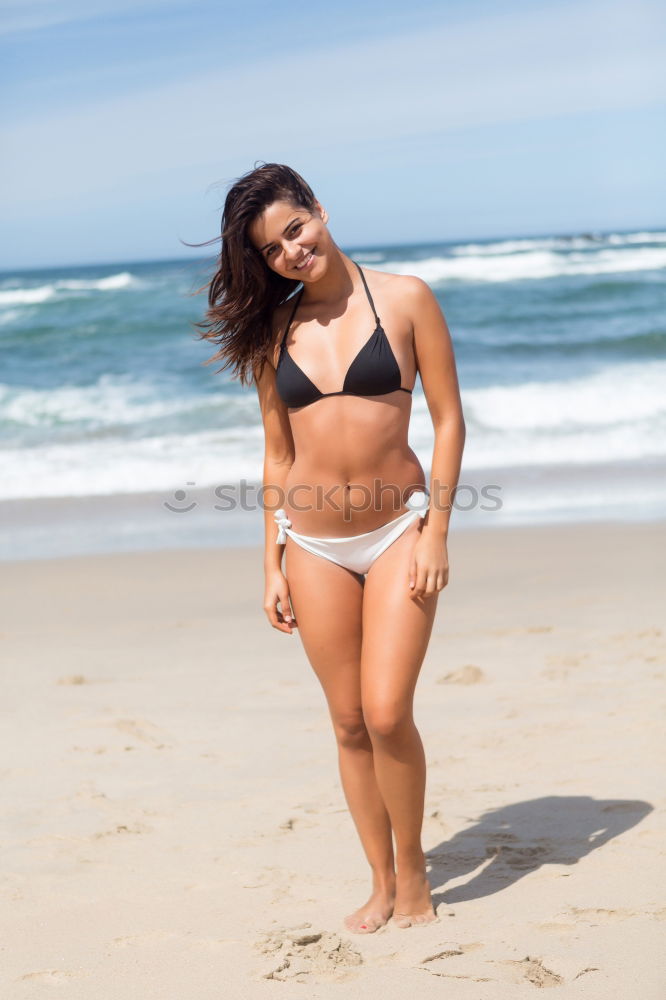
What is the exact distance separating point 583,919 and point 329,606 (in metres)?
1.15

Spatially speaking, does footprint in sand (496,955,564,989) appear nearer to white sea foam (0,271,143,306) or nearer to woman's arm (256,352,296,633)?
woman's arm (256,352,296,633)

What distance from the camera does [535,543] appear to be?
7379 millimetres

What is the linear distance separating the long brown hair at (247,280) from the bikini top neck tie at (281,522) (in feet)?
1.34

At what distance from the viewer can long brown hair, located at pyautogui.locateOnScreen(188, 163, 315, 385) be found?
288 centimetres

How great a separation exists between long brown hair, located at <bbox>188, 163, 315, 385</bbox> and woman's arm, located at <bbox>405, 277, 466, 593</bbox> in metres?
0.41

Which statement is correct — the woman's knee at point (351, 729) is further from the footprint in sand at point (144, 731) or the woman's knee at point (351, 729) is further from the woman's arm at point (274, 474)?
the footprint in sand at point (144, 731)

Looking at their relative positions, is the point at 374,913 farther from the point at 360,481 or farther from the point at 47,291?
the point at 47,291

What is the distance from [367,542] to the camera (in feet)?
9.52

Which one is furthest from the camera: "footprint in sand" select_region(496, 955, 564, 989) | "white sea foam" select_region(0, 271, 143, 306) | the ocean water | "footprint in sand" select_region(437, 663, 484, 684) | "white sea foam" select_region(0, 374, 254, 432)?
"white sea foam" select_region(0, 271, 143, 306)

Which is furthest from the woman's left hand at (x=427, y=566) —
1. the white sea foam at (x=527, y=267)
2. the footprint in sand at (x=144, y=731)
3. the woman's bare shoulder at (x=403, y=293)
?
the white sea foam at (x=527, y=267)

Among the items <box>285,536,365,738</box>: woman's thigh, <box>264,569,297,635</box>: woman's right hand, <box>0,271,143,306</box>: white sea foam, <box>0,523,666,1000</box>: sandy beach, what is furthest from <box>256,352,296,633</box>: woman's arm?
<box>0,271,143,306</box>: white sea foam

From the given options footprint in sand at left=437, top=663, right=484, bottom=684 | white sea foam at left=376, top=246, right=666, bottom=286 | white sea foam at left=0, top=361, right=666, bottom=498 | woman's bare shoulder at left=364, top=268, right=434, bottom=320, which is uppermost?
woman's bare shoulder at left=364, top=268, right=434, bottom=320

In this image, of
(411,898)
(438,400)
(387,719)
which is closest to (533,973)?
(411,898)

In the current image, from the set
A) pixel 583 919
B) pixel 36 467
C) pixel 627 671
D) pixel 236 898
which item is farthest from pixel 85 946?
pixel 36 467
